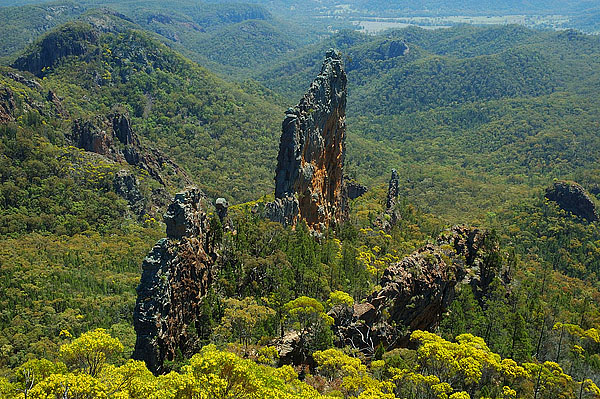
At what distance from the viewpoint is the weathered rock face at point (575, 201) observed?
140 meters

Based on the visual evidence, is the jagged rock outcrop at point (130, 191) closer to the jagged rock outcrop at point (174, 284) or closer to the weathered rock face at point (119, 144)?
the weathered rock face at point (119, 144)

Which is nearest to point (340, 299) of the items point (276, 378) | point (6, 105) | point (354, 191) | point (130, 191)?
point (276, 378)

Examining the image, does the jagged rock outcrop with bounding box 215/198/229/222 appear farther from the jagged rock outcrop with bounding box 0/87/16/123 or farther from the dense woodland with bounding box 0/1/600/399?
the jagged rock outcrop with bounding box 0/87/16/123

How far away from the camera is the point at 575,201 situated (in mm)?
141000

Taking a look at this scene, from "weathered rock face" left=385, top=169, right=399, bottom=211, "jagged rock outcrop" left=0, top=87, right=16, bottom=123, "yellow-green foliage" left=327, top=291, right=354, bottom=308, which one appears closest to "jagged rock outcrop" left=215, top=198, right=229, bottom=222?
"yellow-green foliage" left=327, top=291, right=354, bottom=308

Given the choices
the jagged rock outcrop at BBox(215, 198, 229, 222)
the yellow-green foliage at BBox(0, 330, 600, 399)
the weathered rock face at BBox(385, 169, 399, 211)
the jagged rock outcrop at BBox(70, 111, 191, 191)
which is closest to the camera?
the yellow-green foliage at BBox(0, 330, 600, 399)

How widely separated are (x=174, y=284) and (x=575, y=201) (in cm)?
12923

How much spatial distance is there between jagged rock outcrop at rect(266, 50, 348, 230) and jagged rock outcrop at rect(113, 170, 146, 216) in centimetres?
5710

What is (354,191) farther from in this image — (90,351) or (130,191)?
(90,351)

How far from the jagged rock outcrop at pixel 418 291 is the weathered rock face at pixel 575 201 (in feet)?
259

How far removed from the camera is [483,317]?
59281 millimetres

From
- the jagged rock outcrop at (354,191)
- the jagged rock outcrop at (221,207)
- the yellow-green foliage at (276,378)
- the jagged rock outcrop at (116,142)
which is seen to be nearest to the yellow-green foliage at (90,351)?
the yellow-green foliage at (276,378)

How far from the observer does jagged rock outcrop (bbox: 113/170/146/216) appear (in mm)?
130125

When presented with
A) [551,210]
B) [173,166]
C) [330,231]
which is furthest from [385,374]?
[173,166]
